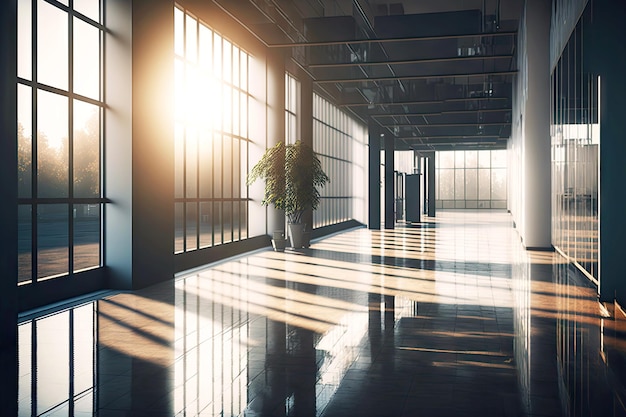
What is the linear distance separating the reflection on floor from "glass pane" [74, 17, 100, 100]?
10.9 feet

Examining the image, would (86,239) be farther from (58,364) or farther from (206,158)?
(58,364)

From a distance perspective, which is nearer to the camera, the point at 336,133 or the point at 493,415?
the point at 493,415

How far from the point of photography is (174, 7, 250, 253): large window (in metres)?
13.9

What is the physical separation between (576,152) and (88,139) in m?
8.62

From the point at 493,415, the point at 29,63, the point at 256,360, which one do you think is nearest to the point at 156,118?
the point at 29,63

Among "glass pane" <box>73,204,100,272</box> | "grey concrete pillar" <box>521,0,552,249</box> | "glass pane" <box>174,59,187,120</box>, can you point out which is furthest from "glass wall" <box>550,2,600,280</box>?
"glass pane" <box>174,59,187,120</box>

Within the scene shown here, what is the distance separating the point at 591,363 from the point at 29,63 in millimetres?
7710

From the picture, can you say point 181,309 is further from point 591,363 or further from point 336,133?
point 336,133

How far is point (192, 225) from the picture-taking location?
14.6 meters

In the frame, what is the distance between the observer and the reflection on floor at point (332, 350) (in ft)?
14.9

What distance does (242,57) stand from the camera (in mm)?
17234

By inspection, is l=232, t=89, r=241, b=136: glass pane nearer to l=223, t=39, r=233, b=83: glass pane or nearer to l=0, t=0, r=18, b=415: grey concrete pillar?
l=223, t=39, r=233, b=83: glass pane

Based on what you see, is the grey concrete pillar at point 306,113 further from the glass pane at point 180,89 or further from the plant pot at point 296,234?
the glass pane at point 180,89

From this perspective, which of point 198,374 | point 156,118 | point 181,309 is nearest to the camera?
point 198,374
